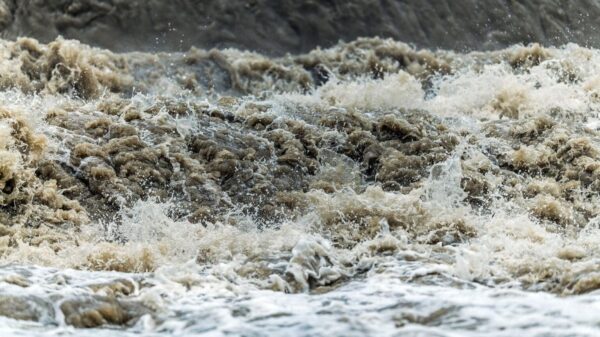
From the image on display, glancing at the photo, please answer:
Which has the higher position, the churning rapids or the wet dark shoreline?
the wet dark shoreline

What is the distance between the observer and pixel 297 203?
6695mm

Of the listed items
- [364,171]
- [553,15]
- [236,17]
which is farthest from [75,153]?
[553,15]

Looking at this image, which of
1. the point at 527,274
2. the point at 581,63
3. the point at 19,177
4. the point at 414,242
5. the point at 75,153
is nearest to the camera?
the point at 527,274

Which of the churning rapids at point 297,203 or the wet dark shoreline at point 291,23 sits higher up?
the wet dark shoreline at point 291,23

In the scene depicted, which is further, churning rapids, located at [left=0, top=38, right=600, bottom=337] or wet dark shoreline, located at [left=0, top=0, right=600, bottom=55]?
wet dark shoreline, located at [left=0, top=0, right=600, bottom=55]

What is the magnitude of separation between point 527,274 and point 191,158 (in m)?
3.05

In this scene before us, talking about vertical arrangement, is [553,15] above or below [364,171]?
above

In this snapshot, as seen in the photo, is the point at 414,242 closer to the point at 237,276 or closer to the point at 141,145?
the point at 237,276

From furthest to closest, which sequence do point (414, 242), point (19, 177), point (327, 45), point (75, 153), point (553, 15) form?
point (553, 15)
point (327, 45)
point (75, 153)
point (19, 177)
point (414, 242)

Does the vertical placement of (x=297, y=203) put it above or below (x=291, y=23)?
below

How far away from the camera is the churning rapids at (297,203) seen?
Answer: 4.51 meters

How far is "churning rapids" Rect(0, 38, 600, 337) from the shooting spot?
4508 millimetres

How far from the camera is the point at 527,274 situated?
5.01m

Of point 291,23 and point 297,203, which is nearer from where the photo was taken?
point 297,203
